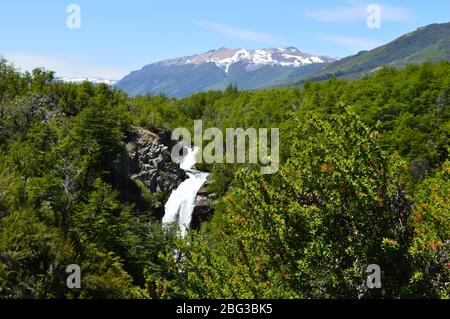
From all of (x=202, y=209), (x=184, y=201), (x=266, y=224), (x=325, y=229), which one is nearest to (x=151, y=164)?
(x=184, y=201)

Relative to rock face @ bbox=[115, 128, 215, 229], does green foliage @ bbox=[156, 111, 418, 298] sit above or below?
above

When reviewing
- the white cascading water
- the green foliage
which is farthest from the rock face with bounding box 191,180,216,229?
the green foliage

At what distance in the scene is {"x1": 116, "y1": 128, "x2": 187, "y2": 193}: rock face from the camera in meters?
83.6

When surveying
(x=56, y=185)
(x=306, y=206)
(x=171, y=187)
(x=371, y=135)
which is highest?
(x=371, y=135)

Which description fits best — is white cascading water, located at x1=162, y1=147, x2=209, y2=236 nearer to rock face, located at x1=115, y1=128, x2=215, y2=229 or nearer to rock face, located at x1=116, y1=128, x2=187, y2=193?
rock face, located at x1=115, y1=128, x2=215, y2=229

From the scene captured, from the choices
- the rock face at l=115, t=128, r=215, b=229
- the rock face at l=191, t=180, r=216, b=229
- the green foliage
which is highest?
the green foliage

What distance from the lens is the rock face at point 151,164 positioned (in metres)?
83.6

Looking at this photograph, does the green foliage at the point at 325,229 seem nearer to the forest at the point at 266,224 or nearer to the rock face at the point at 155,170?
the forest at the point at 266,224

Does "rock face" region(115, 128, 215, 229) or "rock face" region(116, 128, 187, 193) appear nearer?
"rock face" region(115, 128, 215, 229)

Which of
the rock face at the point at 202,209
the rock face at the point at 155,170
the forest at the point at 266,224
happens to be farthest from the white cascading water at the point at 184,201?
the forest at the point at 266,224

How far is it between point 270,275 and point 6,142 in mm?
54402

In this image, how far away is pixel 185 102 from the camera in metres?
183
